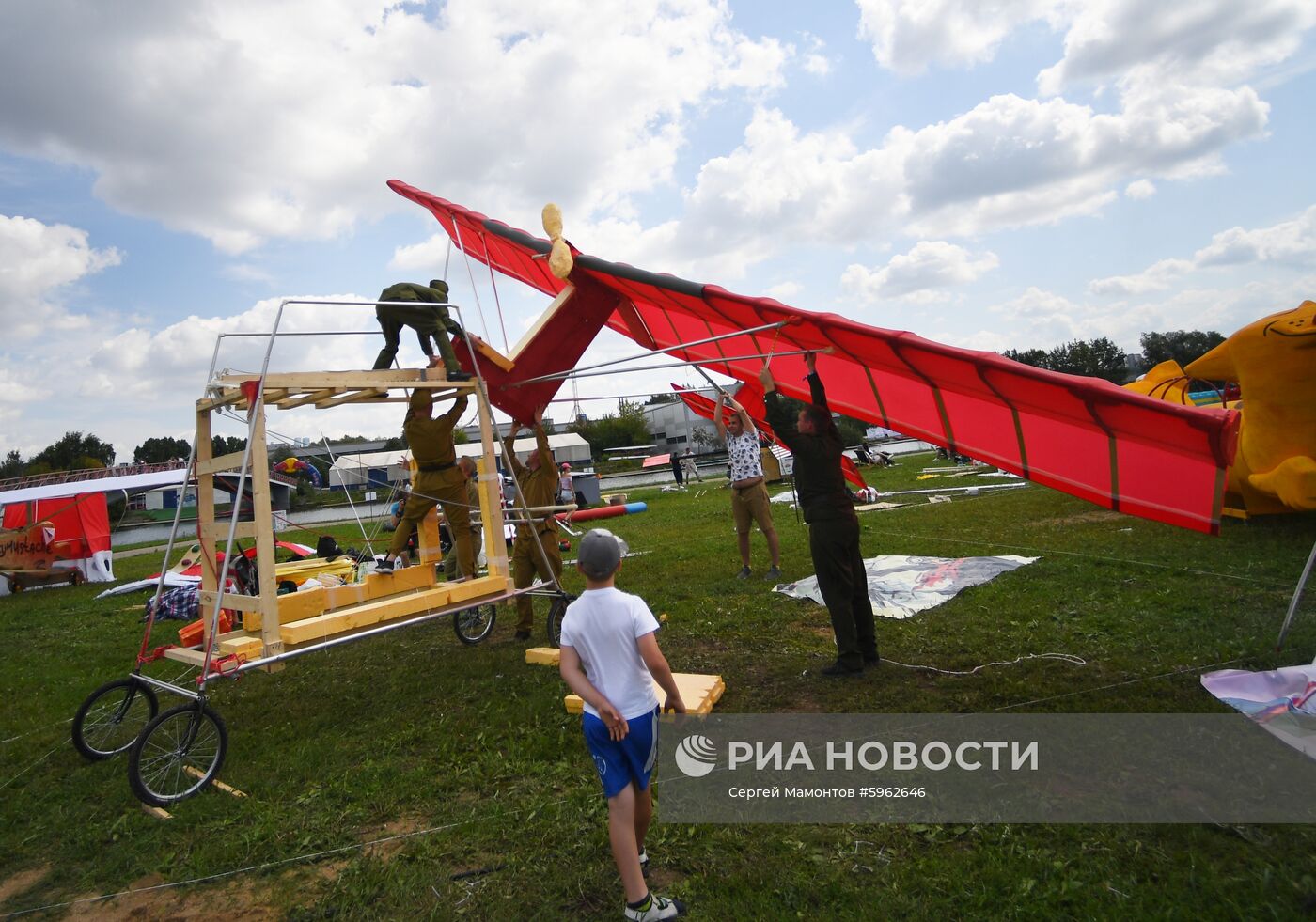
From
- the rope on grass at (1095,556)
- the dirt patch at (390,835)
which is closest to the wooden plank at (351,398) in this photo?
the dirt patch at (390,835)

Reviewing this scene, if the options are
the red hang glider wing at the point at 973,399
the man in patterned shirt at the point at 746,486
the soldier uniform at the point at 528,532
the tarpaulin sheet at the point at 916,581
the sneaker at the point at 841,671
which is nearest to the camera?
the red hang glider wing at the point at 973,399

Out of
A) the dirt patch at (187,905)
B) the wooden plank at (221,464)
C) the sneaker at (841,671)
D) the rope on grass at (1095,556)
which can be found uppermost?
the wooden plank at (221,464)

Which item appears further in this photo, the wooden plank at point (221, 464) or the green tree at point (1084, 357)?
the green tree at point (1084, 357)

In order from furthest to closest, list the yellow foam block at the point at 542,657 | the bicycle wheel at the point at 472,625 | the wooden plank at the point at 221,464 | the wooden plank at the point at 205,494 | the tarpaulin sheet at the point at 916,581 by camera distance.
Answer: the bicycle wheel at the point at 472,625 → the tarpaulin sheet at the point at 916,581 → the yellow foam block at the point at 542,657 → the wooden plank at the point at 205,494 → the wooden plank at the point at 221,464

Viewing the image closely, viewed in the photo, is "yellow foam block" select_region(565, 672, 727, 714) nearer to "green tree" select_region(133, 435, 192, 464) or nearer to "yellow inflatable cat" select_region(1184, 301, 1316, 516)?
"yellow inflatable cat" select_region(1184, 301, 1316, 516)

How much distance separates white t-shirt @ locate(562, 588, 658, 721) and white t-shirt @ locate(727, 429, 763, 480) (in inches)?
265

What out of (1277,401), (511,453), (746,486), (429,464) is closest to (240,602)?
(429,464)

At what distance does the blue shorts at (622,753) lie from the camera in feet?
8.97

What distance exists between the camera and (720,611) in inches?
300

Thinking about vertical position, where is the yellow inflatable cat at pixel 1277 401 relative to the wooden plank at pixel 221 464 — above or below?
below

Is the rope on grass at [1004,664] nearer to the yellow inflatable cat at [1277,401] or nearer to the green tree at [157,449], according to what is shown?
the yellow inflatable cat at [1277,401]

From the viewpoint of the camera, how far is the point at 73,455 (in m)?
71.8

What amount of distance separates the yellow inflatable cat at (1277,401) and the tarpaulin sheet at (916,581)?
3608 mm

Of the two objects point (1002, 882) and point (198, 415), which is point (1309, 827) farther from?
point (198, 415)
